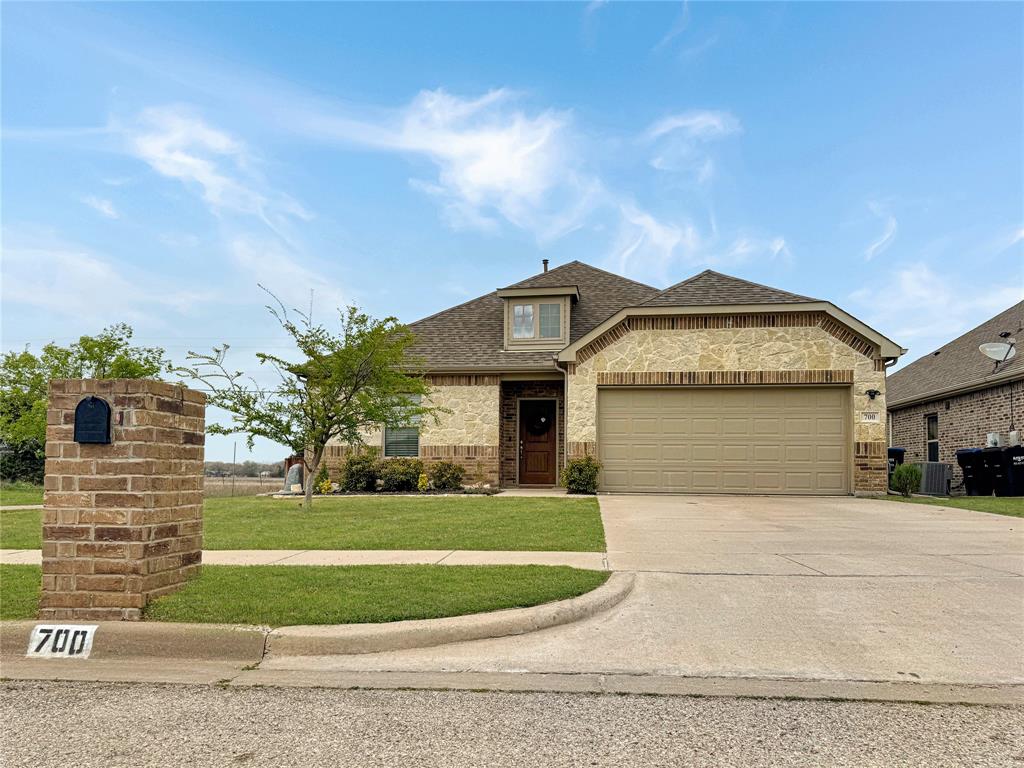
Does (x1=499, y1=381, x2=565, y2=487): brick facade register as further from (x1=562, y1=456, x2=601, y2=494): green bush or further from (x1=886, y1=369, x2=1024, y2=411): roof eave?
(x1=886, y1=369, x2=1024, y2=411): roof eave

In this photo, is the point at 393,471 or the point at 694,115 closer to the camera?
the point at 694,115

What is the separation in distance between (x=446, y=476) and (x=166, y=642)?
13551mm

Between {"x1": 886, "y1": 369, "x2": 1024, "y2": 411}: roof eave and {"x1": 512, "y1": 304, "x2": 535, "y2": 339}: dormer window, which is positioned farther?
{"x1": 512, "y1": 304, "x2": 535, "y2": 339}: dormer window

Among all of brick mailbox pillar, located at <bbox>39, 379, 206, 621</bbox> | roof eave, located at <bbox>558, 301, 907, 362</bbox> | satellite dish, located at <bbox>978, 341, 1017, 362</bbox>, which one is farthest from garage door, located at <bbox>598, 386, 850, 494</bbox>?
brick mailbox pillar, located at <bbox>39, 379, 206, 621</bbox>

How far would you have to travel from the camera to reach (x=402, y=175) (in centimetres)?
1633

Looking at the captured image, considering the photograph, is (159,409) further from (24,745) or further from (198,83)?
(198,83)

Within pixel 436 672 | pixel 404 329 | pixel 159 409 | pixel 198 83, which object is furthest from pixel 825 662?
pixel 198 83

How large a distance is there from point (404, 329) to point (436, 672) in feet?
36.2

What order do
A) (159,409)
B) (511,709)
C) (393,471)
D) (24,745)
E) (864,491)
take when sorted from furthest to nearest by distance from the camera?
(393,471) → (864,491) → (159,409) → (511,709) → (24,745)

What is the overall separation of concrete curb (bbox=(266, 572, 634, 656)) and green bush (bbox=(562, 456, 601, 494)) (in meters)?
11.2

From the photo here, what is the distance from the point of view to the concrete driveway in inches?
164

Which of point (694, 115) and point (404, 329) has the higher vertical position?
point (694, 115)

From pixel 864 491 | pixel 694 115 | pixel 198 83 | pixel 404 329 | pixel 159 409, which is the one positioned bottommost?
pixel 864 491

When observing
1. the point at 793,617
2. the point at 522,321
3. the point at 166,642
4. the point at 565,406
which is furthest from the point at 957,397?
the point at 166,642
